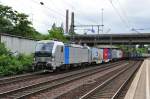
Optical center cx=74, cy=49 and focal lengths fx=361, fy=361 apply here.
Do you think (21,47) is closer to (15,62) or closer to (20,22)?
(15,62)

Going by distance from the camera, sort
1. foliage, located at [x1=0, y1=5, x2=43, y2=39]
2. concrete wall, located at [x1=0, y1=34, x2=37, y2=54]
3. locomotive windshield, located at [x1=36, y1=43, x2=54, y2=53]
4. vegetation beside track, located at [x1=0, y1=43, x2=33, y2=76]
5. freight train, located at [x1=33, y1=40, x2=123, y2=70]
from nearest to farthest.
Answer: vegetation beside track, located at [x1=0, y1=43, x2=33, y2=76] < freight train, located at [x1=33, y1=40, x2=123, y2=70] < locomotive windshield, located at [x1=36, y1=43, x2=54, y2=53] < concrete wall, located at [x1=0, y1=34, x2=37, y2=54] < foliage, located at [x1=0, y1=5, x2=43, y2=39]

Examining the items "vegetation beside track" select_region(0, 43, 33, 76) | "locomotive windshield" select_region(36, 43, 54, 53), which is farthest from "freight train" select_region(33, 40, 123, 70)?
"vegetation beside track" select_region(0, 43, 33, 76)

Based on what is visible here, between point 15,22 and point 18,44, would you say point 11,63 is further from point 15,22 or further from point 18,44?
point 15,22

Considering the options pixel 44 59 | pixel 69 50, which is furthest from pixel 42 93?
pixel 69 50

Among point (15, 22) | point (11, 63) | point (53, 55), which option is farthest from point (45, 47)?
point (15, 22)

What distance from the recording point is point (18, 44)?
35.6 metres

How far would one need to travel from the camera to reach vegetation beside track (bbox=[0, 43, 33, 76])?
29330 mm

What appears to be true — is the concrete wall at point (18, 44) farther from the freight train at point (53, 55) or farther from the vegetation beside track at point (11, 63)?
the freight train at point (53, 55)

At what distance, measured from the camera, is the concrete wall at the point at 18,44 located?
33597 mm

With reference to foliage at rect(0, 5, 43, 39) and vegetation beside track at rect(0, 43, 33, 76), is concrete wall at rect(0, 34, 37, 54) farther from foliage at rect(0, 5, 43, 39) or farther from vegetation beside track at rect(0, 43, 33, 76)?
foliage at rect(0, 5, 43, 39)

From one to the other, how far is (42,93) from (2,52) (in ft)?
52.7

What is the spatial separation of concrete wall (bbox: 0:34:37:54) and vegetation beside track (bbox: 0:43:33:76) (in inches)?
30.2

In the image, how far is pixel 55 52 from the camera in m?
31.2

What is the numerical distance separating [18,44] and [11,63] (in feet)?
16.9
